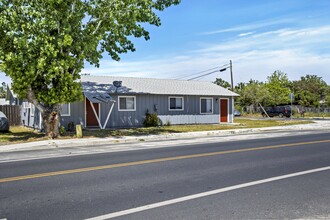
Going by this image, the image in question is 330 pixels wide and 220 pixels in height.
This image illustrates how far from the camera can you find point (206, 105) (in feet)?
103

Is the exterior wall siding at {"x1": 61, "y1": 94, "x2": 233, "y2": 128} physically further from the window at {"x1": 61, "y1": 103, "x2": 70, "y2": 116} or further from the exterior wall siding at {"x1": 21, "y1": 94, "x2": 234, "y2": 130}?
the window at {"x1": 61, "y1": 103, "x2": 70, "y2": 116}

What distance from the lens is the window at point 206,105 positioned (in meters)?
31.0

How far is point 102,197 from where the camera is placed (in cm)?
617

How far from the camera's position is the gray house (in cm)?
2470

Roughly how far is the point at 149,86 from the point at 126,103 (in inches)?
146

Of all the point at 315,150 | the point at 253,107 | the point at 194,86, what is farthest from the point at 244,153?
the point at 253,107

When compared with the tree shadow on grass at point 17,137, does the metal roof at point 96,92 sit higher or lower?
higher

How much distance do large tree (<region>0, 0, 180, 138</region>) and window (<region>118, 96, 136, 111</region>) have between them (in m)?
7.20

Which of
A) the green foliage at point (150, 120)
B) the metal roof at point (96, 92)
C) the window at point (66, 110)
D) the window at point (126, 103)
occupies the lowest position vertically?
the green foliage at point (150, 120)

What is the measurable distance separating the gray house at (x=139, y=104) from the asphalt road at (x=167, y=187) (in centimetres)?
1397

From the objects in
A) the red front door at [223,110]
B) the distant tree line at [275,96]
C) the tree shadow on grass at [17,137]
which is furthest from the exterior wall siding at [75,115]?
the distant tree line at [275,96]

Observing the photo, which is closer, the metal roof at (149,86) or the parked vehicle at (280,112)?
the metal roof at (149,86)

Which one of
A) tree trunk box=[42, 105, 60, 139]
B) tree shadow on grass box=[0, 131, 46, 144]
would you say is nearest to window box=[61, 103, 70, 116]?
tree shadow on grass box=[0, 131, 46, 144]

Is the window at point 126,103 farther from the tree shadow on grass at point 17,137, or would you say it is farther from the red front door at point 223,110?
the red front door at point 223,110
